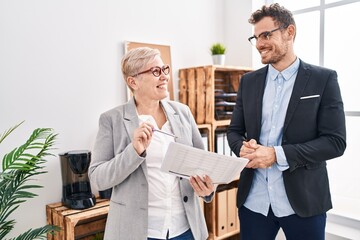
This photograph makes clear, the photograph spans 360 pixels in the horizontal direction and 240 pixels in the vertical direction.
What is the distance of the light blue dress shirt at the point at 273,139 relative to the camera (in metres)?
1.44

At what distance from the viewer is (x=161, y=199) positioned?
1.30 metres

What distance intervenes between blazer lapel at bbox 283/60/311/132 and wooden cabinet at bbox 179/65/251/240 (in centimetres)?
99

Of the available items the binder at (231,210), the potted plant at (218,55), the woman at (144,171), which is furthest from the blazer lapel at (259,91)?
the binder at (231,210)

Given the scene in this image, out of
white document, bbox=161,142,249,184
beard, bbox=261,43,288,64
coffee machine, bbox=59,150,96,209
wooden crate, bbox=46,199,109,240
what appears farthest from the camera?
coffee machine, bbox=59,150,96,209

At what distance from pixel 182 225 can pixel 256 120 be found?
61 centimetres

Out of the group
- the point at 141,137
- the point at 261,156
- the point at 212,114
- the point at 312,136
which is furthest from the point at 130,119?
the point at 212,114

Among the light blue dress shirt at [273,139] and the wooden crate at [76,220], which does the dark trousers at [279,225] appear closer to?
the light blue dress shirt at [273,139]

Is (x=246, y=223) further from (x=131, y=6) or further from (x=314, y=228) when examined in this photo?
(x=131, y=6)

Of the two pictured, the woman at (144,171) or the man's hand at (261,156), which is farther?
the man's hand at (261,156)

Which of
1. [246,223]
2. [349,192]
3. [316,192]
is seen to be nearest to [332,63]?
[349,192]

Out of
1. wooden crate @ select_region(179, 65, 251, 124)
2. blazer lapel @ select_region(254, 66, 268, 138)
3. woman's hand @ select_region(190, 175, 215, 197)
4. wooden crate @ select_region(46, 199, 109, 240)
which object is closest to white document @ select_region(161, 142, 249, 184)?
woman's hand @ select_region(190, 175, 215, 197)

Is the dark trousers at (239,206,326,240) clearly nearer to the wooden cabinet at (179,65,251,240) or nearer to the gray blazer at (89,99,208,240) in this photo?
the gray blazer at (89,99,208,240)

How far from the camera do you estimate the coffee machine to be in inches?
72.4

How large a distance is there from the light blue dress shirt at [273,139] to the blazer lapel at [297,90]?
1.5 inches
